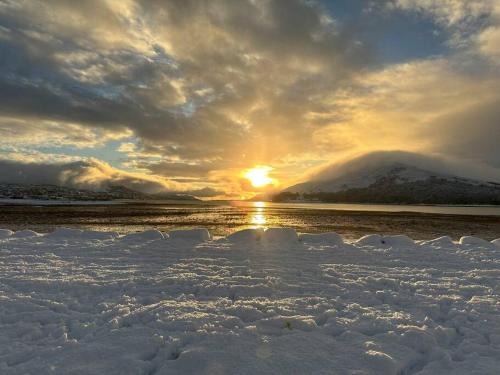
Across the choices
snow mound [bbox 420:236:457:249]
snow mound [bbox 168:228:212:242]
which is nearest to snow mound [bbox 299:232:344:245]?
snow mound [bbox 420:236:457:249]

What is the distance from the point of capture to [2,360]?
5.68m

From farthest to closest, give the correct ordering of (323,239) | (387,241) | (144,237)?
(144,237) → (323,239) → (387,241)

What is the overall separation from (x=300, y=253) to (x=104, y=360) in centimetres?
1097

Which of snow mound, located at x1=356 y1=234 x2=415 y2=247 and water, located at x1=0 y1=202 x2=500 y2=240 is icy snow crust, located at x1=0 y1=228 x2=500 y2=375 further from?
water, located at x1=0 y1=202 x2=500 y2=240

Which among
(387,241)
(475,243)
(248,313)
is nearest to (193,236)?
(387,241)

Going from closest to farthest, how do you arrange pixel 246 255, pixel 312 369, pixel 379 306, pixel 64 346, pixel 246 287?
pixel 312 369, pixel 64 346, pixel 379 306, pixel 246 287, pixel 246 255

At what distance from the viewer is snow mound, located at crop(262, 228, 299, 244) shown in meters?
18.3

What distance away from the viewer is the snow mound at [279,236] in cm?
1827

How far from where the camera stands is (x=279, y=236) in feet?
61.6

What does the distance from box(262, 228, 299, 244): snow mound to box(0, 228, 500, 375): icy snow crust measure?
117 inches

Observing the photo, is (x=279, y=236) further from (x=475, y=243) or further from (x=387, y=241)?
(x=475, y=243)

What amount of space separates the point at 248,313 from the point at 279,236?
1104 cm

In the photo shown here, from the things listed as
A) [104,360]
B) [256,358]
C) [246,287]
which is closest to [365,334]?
[256,358]

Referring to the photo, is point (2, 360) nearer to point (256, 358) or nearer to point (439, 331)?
point (256, 358)
